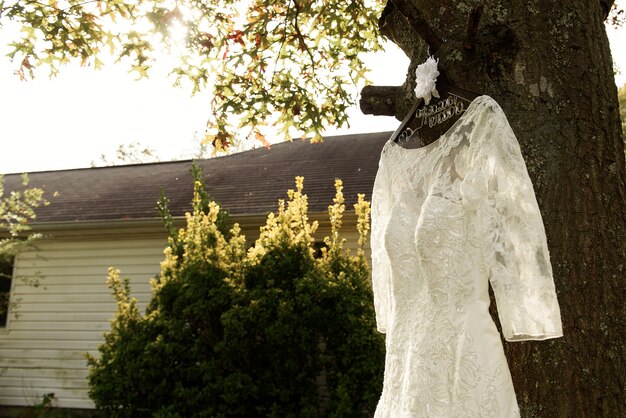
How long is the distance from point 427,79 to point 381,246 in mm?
839

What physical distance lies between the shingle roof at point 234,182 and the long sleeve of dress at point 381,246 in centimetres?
592

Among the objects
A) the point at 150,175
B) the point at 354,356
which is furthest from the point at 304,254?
the point at 150,175

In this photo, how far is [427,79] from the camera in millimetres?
2453

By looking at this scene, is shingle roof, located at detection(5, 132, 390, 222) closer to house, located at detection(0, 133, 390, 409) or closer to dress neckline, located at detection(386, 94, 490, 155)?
house, located at detection(0, 133, 390, 409)

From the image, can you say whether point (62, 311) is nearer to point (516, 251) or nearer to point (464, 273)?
point (464, 273)

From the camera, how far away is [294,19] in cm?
614

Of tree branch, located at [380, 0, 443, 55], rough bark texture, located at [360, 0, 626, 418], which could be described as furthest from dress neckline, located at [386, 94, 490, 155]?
tree branch, located at [380, 0, 443, 55]

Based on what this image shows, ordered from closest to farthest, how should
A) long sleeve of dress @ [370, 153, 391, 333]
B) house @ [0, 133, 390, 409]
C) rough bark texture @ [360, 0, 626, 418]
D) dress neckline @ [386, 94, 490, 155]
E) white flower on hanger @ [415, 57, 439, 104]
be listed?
rough bark texture @ [360, 0, 626, 418]
dress neckline @ [386, 94, 490, 155]
white flower on hanger @ [415, 57, 439, 104]
long sleeve of dress @ [370, 153, 391, 333]
house @ [0, 133, 390, 409]

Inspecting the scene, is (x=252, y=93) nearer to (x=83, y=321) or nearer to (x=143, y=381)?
(x=143, y=381)

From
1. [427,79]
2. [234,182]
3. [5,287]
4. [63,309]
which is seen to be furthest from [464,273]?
[5,287]

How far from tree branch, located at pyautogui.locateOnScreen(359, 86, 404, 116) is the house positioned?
6112 millimetres

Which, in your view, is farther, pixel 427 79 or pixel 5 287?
pixel 5 287

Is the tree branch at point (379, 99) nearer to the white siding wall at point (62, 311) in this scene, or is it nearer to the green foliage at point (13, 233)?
the white siding wall at point (62, 311)

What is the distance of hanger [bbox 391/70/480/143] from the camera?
2.37 m
